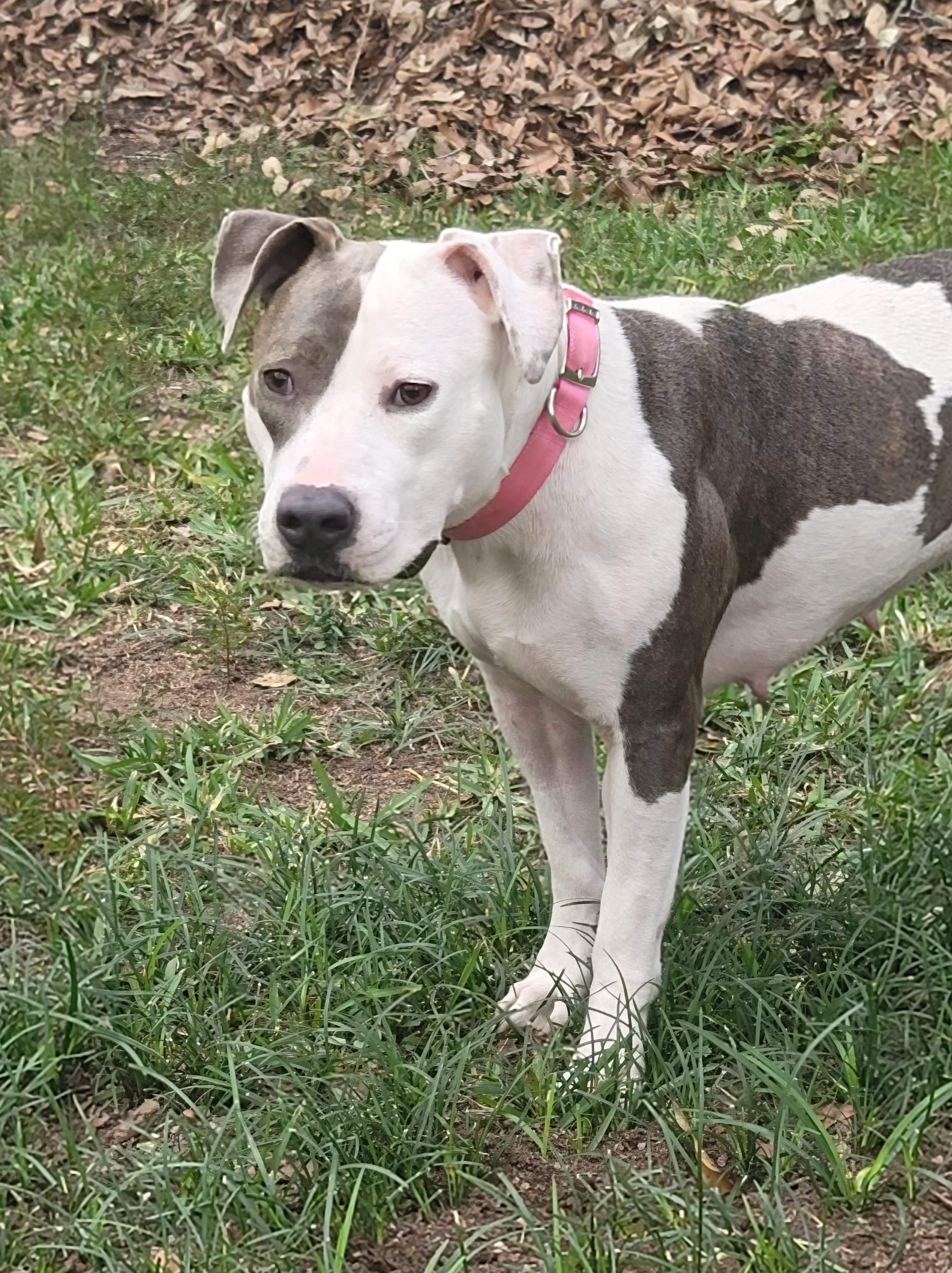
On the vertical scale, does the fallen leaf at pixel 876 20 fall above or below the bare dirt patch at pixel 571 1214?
above

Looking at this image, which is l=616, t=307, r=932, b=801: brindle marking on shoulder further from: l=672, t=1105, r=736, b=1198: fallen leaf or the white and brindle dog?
l=672, t=1105, r=736, b=1198: fallen leaf

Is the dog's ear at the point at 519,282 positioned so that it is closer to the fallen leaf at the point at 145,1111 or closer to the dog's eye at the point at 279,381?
the dog's eye at the point at 279,381

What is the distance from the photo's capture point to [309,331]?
2.48 m

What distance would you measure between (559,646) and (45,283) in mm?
4571

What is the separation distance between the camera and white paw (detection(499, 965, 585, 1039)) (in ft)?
10.4

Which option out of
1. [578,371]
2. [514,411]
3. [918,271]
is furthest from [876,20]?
[514,411]

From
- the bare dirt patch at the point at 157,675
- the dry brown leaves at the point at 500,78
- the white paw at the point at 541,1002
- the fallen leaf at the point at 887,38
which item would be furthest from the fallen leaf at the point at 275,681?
the fallen leaf at the point at 887,38

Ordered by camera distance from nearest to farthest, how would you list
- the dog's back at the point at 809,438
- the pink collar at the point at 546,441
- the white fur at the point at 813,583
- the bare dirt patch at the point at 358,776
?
1. the pink collar at the point at 546,441
2. the dog's back at the point at 809,438
3. the white fur at the point at 813,583
4. the bare dirt patch at the point at 358,776

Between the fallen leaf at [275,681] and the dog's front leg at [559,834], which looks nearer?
the dog's front leg at [559,834]

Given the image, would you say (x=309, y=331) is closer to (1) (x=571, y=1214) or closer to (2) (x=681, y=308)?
(2) (x=681, y=308)

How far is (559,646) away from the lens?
9.09ft

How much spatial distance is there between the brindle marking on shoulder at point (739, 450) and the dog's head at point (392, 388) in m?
0.39

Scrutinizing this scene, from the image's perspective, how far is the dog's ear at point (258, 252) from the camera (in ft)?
8.66

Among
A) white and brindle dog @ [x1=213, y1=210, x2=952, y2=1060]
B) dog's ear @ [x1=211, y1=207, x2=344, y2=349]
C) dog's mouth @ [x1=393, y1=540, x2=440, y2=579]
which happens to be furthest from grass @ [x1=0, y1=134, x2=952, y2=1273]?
dog's ear @ [x1=211, y1=207, x2=344, y2=349]
